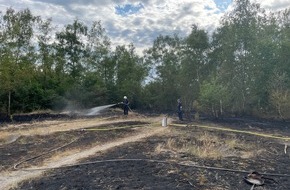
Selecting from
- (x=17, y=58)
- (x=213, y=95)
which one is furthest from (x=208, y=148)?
(x=17, y=58)

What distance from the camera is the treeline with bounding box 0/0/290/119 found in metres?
29.6

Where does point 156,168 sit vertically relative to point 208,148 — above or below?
below

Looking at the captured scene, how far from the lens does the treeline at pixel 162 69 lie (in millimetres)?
29609

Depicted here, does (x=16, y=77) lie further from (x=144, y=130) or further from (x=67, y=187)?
(x=67, y=187)

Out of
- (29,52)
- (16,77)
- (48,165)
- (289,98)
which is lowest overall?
(48,165)

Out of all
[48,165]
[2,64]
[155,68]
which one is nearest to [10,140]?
[48,165]

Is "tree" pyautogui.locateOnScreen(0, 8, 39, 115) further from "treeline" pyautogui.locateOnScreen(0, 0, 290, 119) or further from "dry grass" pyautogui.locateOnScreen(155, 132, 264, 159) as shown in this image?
"dry grass" pyautogui.locateOnScreen(155, 132, 264, 159)

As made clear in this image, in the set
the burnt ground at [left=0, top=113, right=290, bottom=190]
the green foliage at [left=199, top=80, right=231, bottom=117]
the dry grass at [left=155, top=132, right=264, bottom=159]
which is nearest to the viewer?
the burnt ground at [left=0, top=113, right=290, bottom=190]

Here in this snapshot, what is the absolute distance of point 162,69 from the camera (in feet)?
136

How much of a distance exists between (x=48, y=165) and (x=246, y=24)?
26605mm

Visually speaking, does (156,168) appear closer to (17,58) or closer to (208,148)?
(208,148)

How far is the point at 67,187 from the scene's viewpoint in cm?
714

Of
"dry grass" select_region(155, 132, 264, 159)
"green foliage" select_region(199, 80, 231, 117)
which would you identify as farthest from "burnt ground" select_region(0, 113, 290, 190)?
"green foliage" select_region(199, 80, 231, 117)

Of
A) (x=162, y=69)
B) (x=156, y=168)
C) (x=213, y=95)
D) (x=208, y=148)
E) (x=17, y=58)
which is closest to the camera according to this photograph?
(x=156, y=168)
